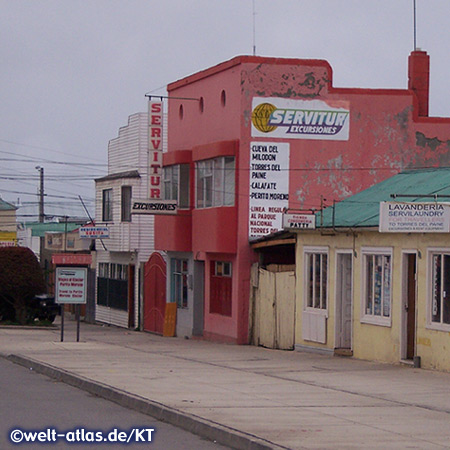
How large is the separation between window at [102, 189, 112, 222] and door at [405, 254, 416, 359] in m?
23.6

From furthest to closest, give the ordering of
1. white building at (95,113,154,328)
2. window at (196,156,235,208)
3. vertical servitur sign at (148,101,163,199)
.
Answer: white building at (95,113,154,328) → vertical servitur sign at (148,101,163,199) → window at (196,156,235,208)

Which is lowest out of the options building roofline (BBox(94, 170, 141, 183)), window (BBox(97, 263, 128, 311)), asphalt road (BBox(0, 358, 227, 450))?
asphalt road (BBox(0, 358, 227, 450))

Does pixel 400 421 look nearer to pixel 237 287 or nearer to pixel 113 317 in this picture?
pixel 237 287

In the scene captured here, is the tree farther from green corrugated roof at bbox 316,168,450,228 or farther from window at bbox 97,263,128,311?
green corrugated roof at bbox 316,168,450,228

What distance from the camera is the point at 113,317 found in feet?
144

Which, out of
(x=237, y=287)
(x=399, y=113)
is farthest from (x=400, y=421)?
(x=399, y=113)

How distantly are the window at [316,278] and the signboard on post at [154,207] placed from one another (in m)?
7.28

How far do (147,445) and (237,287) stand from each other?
17.8m

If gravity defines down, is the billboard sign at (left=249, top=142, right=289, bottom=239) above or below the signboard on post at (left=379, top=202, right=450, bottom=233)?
above

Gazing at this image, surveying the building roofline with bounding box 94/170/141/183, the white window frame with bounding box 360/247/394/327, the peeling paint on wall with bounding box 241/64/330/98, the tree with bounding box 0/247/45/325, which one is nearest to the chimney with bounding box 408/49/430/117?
the peeling paint on wall with bounding box 241/64/330/98

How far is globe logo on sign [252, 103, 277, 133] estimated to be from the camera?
92.6 ft

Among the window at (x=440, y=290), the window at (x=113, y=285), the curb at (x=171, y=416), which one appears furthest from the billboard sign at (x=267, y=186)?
the window at (x=113, y=285)

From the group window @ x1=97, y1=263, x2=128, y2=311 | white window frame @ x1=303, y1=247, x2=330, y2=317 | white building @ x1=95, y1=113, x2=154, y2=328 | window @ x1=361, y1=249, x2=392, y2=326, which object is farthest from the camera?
window @ x1=97, y1=263, x2=128, y2=311

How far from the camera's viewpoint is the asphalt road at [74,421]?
421 inches
